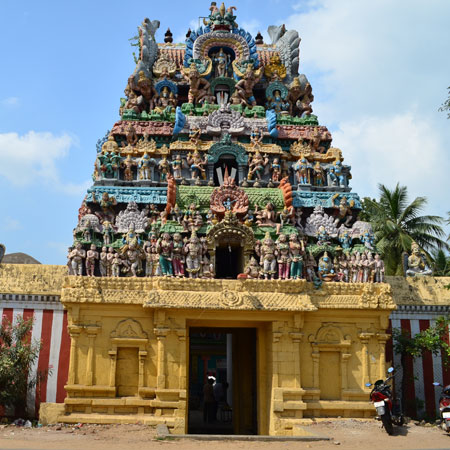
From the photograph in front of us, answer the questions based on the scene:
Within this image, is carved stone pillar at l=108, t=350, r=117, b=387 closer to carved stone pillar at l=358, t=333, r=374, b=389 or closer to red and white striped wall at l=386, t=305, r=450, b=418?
carved stone pillar at l=358, t=333, r=374, b=389

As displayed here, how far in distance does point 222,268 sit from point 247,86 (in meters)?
6.97

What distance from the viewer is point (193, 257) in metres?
15.5

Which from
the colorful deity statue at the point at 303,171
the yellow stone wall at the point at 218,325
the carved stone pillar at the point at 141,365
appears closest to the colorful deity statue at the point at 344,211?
the colorful deity statue at the point at 303,171

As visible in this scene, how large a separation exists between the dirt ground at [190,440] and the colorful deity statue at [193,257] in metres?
4.21

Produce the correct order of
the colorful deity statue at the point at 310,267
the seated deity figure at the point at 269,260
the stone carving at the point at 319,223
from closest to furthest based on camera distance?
the seated deity figure at the point at 269,260
the colorful deity statue at the point at 310,267
the stone carving at the point at 319,223

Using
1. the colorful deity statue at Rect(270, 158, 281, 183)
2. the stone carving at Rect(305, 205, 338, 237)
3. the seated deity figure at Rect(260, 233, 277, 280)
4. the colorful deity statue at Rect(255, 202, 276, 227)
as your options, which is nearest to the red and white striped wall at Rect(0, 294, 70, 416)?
the seated deity figure at Rect(260, 233, 277, 280)

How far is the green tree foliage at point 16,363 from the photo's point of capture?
569 inches

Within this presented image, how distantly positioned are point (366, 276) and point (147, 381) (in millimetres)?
6770

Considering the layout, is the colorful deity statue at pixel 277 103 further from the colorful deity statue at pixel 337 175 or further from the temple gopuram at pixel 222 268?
the colorful deity statue at pixel 337 175

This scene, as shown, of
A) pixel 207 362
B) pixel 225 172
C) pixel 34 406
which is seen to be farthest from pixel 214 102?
pixel 207 362

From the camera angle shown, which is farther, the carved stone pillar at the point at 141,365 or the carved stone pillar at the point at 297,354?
the carved stone pillar at the point at 297,354

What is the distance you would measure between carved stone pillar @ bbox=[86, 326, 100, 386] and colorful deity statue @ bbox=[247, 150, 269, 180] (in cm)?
697

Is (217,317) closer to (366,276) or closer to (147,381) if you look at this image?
(147,381)

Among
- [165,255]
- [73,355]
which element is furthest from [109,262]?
[73,355]
